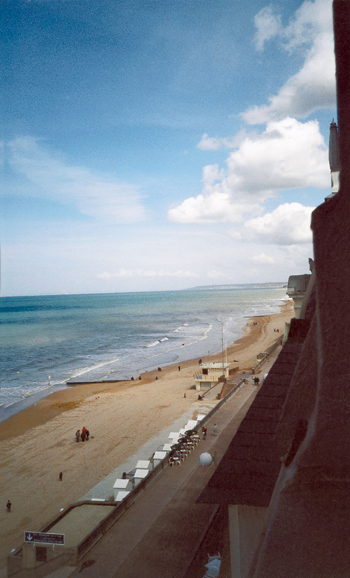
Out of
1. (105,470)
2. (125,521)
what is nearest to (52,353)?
(105,470)

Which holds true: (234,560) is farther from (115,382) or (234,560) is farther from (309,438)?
(115,382)

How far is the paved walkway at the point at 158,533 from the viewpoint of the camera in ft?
23.8

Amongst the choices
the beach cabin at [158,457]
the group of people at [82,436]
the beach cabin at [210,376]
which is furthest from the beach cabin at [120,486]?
the beach cabin at [210,376]

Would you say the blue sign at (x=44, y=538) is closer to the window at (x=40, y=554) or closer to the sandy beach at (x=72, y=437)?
the window at (x=40, y=554)

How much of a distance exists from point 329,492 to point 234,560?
15.6ft

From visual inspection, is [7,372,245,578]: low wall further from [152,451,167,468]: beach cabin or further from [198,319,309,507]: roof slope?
[198,319,309,507]: roof slope

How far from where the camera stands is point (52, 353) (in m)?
62.7

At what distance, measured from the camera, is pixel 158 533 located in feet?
27.6


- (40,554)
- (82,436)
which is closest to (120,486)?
(40,554)

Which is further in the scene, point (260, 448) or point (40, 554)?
point (40, 554)

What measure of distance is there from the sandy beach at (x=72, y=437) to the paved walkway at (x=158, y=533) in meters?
6.04

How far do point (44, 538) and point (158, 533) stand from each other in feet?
8.87

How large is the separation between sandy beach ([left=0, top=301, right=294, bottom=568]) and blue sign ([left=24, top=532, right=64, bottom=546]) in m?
4.33

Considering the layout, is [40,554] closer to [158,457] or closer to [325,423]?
[158,457]
